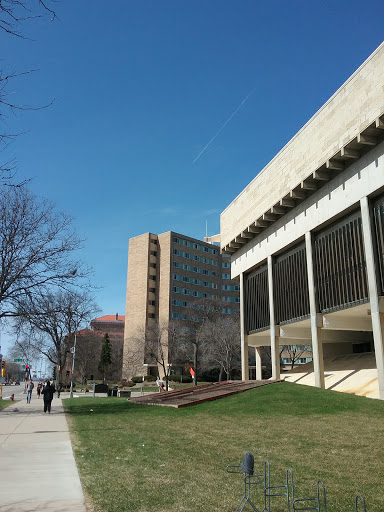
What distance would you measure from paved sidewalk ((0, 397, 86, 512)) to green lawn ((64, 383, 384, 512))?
0.29 meters

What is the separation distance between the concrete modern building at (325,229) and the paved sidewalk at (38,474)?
16.6 meters

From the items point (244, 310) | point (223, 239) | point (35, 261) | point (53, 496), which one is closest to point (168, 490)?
point (53, 496)

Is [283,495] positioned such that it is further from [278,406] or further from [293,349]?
[293,349]

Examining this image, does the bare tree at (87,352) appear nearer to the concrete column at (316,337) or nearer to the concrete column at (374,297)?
the concrete column at (316,337)

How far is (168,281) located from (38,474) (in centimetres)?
7844

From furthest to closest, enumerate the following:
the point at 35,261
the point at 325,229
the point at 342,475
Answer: the point at 325,229
the point at 35,261
the point at 342,475

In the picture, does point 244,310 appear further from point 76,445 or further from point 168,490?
point 168,490

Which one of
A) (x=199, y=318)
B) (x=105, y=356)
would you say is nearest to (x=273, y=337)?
(x=199, y=318)

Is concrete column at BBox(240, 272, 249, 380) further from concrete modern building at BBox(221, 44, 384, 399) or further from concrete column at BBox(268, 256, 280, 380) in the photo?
concrete column at BBox(268, 256, 280, 380)

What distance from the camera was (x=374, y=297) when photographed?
21.9 m

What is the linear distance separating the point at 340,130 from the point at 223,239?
19.2 meters

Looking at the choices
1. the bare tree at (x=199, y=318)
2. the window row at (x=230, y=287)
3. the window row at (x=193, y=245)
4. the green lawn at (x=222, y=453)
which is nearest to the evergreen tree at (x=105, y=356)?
the bare tree at (x=199, y=318)

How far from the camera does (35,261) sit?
23.3 m

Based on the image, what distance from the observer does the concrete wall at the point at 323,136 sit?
73.5ft
